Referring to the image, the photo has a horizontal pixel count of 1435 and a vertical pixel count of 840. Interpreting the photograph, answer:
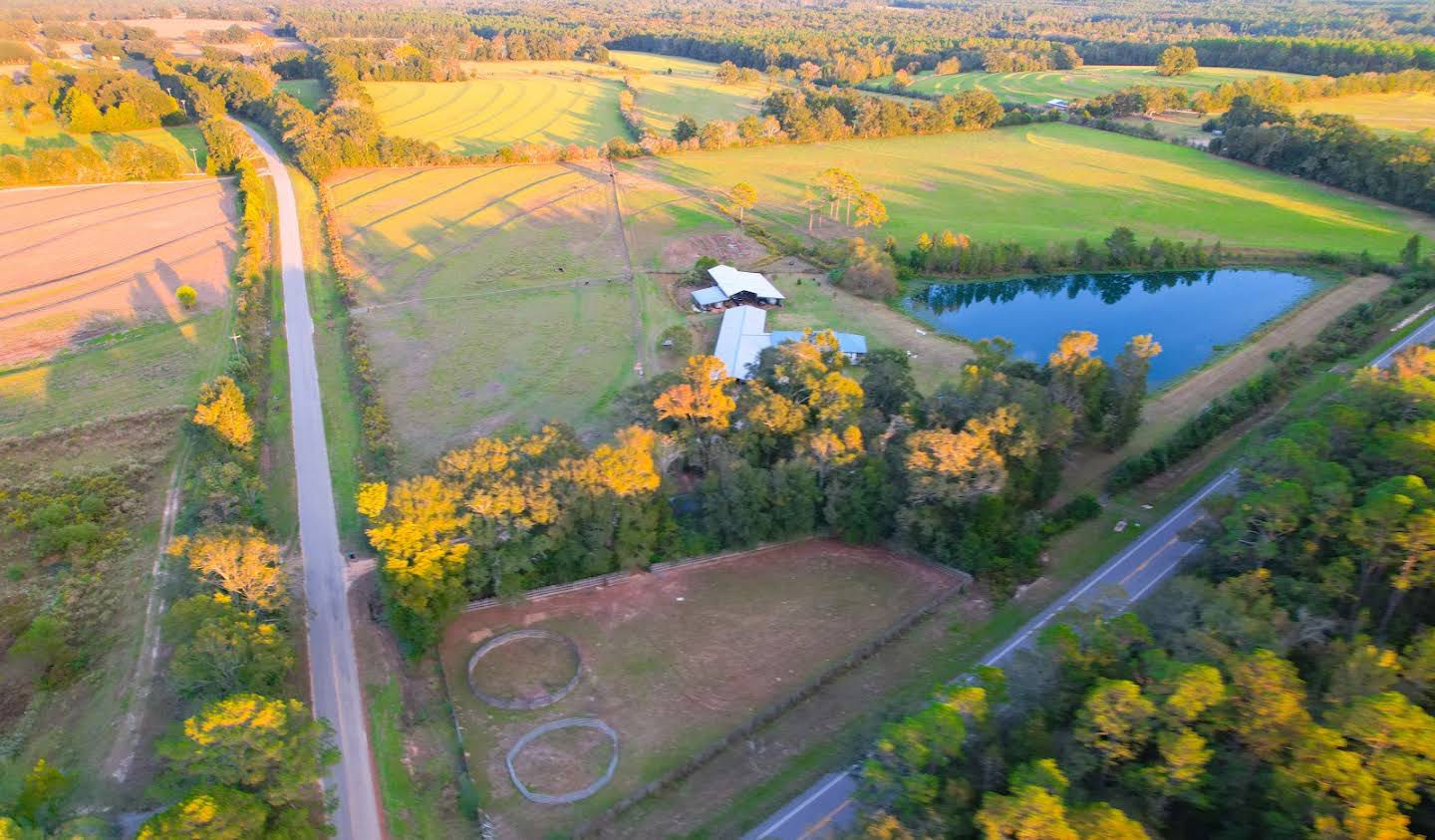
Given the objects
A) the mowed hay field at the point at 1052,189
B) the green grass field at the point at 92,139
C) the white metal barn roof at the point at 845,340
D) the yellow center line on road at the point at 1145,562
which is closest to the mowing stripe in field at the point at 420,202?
the mowed hay field at the point at 1052,189

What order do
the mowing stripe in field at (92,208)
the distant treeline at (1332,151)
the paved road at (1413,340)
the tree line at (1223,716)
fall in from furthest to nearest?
the distant treeline at (1332,151) < the mowing stripe in field at (92,208) < the paved road at (1413,340) < the tree line at (1223,716)

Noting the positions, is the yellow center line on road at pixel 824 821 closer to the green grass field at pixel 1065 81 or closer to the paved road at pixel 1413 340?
the paved road at pixel 1413 340

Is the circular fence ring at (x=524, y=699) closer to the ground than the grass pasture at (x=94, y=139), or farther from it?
closer to the ground

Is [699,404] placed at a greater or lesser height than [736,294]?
greater

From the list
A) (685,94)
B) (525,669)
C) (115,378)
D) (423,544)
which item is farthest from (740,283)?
(685,94)

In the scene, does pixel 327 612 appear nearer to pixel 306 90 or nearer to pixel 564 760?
pixel 564 760

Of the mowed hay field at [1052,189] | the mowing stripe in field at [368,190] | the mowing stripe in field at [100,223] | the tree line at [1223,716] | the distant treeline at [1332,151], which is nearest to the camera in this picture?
the tree line at [1223,716]

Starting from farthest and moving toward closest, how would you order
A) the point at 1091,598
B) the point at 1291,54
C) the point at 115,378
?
the point at 1291,54 < the point at 115,378 < the point at 1091,598

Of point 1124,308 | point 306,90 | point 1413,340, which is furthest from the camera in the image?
point 306,90
